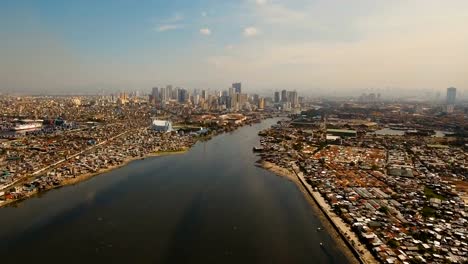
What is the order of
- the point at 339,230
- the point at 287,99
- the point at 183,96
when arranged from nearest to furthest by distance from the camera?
the point at 339,230 < the point at 287,99 < the point at 183,96

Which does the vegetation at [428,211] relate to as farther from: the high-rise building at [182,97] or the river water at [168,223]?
the high-rise building at [182,97]

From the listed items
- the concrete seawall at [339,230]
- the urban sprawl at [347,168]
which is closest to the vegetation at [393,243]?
the urban sprawl at [347,168]

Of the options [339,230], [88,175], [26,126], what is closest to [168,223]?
[339,230]

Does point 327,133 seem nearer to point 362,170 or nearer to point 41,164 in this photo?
point 362,170

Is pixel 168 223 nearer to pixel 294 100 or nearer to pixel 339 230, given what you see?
pixel 339 230

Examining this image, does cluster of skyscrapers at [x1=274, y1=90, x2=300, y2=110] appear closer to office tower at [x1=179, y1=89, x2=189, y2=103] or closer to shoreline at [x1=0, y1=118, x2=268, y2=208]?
office tower at [x1=179, y1=89, x2=189, y2=103]
